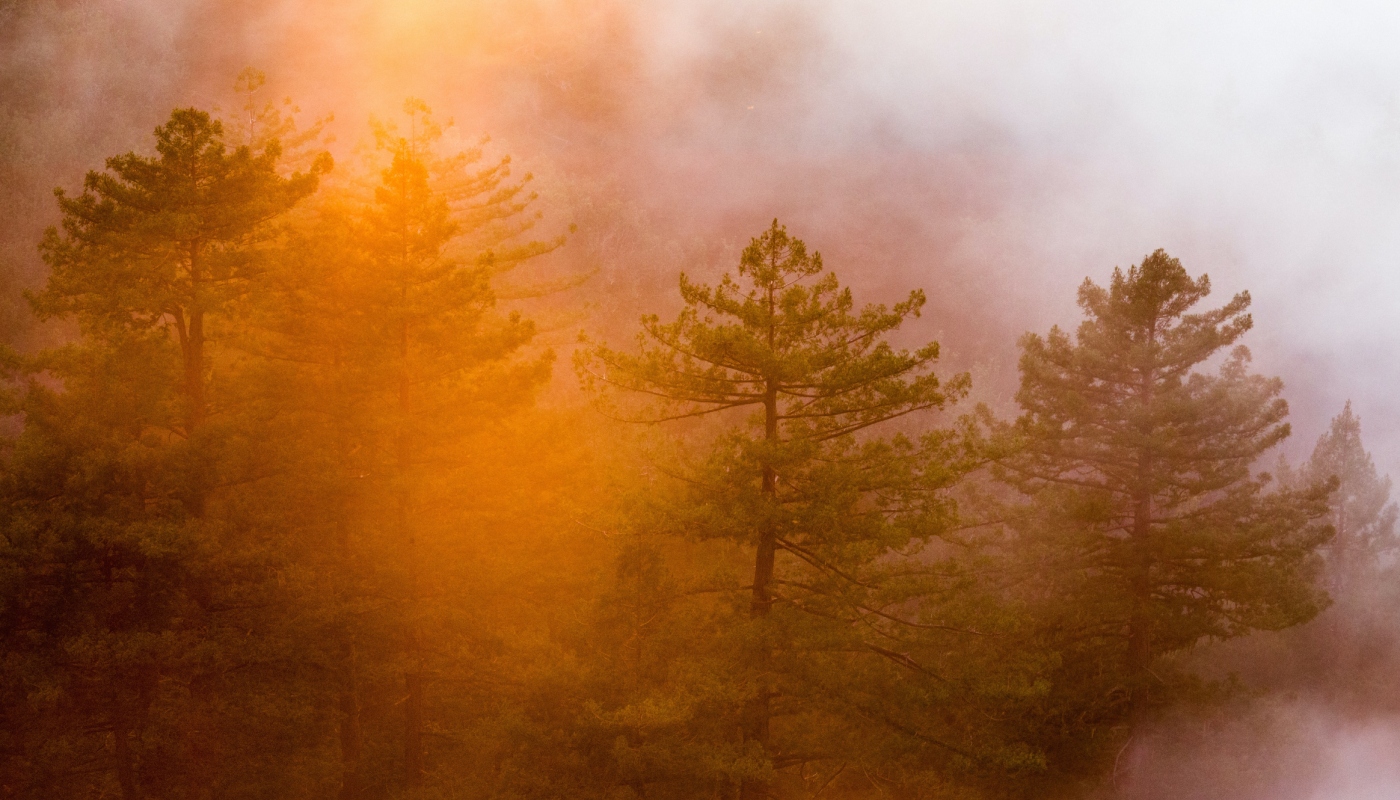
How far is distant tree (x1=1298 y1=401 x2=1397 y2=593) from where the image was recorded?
142 ft

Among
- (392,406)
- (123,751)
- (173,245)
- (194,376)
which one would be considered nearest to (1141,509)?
(392,406)

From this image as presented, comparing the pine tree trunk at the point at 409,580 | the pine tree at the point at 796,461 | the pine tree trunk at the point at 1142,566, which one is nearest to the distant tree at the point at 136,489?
the pine tree trunk at the point at 409,580

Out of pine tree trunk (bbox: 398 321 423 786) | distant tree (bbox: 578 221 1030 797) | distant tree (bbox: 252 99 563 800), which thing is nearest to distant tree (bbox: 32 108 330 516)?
distant tree (bbox: 252 99 563 800)

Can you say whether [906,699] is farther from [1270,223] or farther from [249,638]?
[1270,223]

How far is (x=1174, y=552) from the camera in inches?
728

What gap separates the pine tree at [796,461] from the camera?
41.9 ft

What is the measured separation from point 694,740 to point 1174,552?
10.4 meters

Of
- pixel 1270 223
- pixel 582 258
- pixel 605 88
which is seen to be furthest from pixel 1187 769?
pixel 1270 223

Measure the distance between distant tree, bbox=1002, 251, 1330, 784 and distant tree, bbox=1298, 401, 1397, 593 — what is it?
92.4ft

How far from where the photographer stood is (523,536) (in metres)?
17.1

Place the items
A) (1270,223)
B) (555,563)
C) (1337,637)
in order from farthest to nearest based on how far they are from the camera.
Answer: (1270,223)
(1337,637)
(555,563)

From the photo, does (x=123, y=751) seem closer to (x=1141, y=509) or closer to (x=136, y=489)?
(x=136, y=489)

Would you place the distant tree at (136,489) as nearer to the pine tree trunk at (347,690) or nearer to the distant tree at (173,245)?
the distant tree at (173,245)

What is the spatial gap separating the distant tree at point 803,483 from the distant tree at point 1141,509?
20.2 ft
